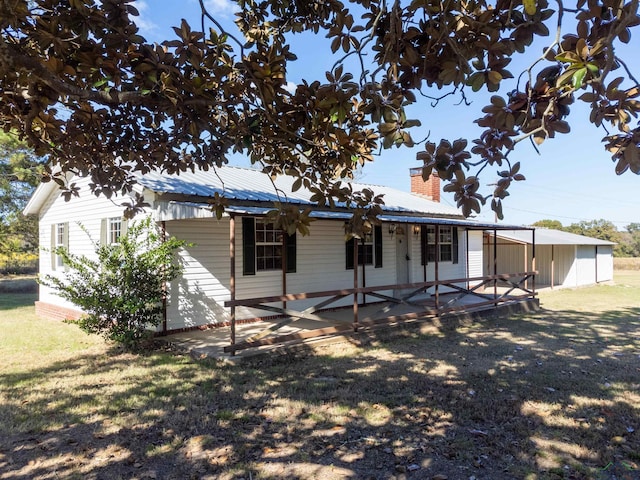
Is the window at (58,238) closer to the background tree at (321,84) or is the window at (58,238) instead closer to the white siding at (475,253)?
the background tree at (321,84)

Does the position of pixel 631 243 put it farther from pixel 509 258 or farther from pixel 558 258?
pixel 509 258

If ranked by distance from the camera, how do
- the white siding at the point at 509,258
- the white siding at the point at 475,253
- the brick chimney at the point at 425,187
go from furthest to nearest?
the white siding at the point at 509,258
the brick chimney at the point at 425,187
the white siding at the point at 475,253

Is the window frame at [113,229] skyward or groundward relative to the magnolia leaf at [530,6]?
groundward

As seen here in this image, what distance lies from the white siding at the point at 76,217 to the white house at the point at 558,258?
16642 mm

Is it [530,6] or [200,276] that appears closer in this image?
[530,6]

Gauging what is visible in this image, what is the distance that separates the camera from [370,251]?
11805 millimetres

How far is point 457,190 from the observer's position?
2.04 meters

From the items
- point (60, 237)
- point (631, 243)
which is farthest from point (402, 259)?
point (631, 243)

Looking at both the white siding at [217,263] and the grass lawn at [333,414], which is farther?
the white siding at [217,263]

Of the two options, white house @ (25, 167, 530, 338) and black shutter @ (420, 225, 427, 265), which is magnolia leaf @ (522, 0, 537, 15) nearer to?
white house @ (25, 167, 530, 338)

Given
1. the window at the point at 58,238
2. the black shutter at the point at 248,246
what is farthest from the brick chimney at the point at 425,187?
the window at the point at 58,238

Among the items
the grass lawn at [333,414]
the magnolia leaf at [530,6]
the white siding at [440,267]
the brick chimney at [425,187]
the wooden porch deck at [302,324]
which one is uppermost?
the brick chimney at [425,187]

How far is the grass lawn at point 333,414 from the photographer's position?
3.36 meters

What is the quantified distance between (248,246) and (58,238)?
6.24 meters
